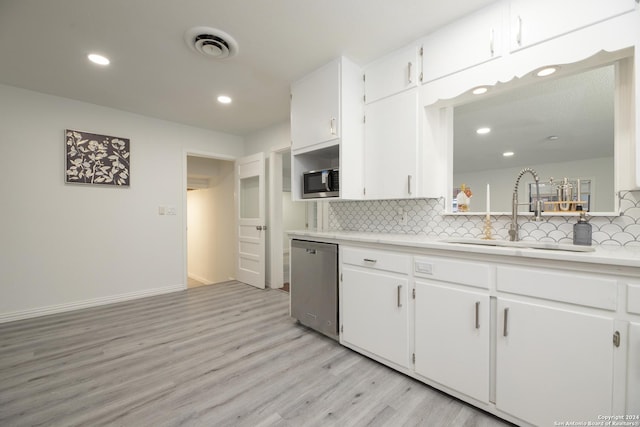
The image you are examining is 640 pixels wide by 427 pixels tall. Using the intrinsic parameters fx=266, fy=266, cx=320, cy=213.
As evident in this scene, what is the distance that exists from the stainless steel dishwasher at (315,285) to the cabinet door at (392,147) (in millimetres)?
660

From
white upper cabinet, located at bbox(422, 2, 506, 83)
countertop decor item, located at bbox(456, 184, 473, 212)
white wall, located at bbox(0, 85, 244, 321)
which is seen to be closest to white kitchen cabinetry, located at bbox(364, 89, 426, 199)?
white upper cabinet, located at bbox(422, 2, 506, 83)

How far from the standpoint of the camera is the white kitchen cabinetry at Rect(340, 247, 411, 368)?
5.82 feet

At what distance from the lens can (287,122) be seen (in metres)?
3.85

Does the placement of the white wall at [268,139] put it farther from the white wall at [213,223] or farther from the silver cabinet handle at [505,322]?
the silver cabinet handle at [505,322]

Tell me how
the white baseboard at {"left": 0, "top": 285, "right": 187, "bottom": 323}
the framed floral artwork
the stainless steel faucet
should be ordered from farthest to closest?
the framed floral artwork, the white baseboard at {"left": 0, "top": 285, "right": 187, "bottom": 323}, the stainless steel faucet

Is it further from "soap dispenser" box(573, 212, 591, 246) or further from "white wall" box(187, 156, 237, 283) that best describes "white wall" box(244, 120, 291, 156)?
"soap dispenser" box(573, 212, 591, 246)

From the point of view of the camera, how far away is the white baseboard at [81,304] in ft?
9.14

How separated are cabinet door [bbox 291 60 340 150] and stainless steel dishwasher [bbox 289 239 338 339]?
983mm

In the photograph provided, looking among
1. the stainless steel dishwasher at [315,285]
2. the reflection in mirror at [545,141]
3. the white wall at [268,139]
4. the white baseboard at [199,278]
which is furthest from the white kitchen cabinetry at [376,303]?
the white baseboard at [199,278]

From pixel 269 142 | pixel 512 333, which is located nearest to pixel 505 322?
pixel 512 333

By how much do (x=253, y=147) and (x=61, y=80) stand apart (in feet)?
7.57

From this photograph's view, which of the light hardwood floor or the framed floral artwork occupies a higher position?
the framed floral artwork

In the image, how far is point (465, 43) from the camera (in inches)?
70.2

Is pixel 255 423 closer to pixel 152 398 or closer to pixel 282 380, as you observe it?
pixel 282 380
